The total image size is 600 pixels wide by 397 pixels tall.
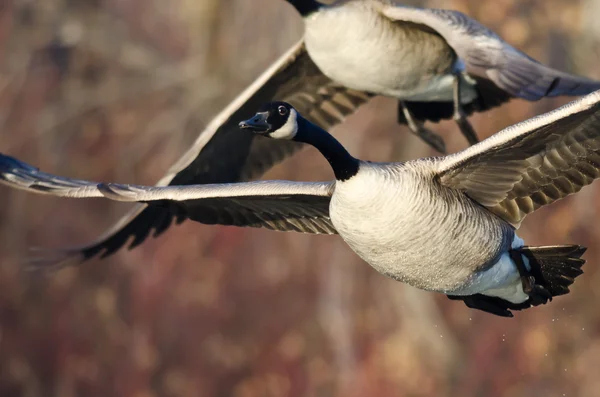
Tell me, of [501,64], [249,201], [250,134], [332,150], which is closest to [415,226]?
[332,150]

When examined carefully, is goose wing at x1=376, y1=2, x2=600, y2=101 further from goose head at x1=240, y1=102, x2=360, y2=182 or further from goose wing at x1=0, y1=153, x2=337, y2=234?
goose head at x1=240, y1=102, x2=360, y2=182

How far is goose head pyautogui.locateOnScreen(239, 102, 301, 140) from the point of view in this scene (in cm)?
476

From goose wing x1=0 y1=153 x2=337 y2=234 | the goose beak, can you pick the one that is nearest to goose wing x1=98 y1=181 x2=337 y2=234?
goose wing x1=0 y1=153 x2=337 y2=234

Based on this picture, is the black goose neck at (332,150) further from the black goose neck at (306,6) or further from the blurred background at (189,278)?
the blurred background at (189,278)

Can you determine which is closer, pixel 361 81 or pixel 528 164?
pixel 528 164

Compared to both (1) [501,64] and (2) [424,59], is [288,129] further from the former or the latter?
(2) [424,59]

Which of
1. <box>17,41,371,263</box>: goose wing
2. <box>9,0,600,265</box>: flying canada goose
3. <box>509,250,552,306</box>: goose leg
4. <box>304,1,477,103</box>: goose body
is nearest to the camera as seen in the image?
<box>509,250,552,306</box>: goose leg

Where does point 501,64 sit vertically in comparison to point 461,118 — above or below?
above

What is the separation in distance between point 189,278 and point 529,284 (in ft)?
31.2

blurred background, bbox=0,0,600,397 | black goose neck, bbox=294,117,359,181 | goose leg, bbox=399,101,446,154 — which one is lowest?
blurred background, bbox=0,0,600,397

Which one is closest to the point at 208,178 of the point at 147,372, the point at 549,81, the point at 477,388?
the point at 549,81

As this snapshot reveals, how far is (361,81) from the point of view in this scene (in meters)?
6.49

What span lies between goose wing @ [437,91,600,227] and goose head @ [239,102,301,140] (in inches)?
25.4

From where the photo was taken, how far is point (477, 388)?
13203 mm
